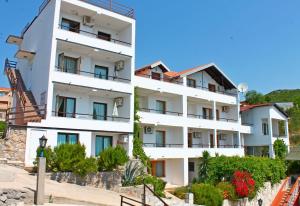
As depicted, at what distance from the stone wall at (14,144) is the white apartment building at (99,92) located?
38 centimetres

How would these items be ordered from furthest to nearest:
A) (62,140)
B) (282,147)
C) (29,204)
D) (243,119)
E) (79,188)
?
1. (243,119)
2. (282,147)
3. (62,140)
4. (79,188)
5. (29,204)

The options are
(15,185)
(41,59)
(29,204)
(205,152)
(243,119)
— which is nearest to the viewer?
(29,204)

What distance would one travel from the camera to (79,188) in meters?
18.5

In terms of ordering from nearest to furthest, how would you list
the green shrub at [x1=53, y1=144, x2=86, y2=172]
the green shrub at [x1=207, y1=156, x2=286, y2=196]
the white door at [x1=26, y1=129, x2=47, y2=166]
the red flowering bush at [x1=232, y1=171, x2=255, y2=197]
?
1. the green shrub at [x1=53, y1=144, x2=86, y2=172]
2. the white door at [x1=26, y1=129, x2=47, y2=166]
3. the red flowering bush at [x1=232, y1=171, x2=255, y2=197]
4. the green shrub at [x1=207, y1=156, x2=286, y2=196]

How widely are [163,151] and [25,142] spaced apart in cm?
1239

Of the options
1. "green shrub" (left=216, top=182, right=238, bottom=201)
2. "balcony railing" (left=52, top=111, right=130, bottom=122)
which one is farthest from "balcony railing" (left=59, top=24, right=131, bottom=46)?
"green shrub" (left=216, top=182, right=238, bottom=201)

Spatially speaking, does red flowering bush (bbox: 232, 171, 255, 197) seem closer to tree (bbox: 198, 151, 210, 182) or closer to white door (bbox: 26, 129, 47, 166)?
tree (bbox: 198, 151, 210, 182)

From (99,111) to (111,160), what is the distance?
249 inches

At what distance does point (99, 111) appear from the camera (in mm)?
26828

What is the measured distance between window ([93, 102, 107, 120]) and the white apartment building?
3.4 inches

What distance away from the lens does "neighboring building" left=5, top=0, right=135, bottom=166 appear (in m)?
22.9

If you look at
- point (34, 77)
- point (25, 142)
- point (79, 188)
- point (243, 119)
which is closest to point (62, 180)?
point (79, 188)

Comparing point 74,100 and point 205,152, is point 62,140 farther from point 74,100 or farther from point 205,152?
point 205,152

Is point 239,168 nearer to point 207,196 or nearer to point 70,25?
point 207,196
